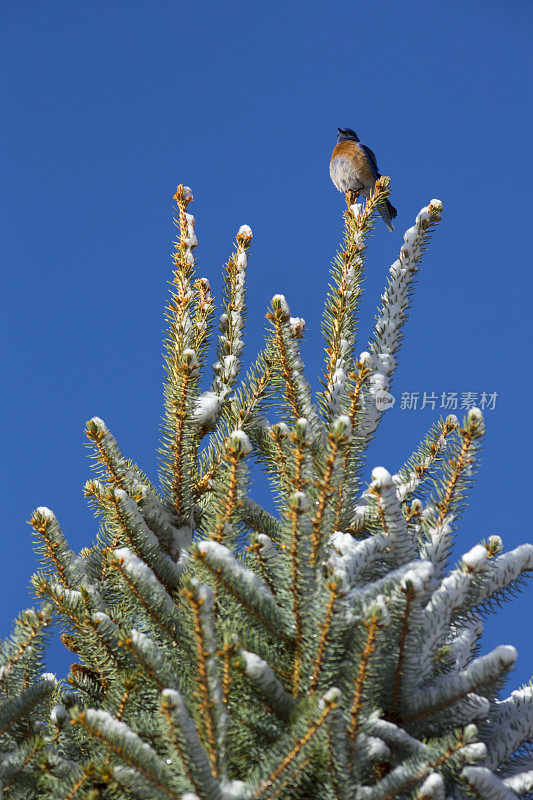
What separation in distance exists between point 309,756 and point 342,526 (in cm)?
80

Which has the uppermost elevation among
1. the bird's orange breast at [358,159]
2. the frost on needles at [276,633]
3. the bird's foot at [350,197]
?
the bird's orange breast at [358,159]

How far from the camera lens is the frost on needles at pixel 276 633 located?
1.40 meters

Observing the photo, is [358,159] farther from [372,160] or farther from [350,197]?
[350,197]

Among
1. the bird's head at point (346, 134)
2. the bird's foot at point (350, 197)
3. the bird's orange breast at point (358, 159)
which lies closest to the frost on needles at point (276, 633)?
the bird's foot at point (350, 197)

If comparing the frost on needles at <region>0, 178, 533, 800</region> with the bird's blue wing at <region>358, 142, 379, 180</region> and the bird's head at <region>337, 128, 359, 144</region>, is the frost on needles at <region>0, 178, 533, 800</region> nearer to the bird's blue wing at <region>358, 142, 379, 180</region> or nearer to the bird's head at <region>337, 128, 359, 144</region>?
the bird's blue wing at <region>358, 142, 379, 180</region>

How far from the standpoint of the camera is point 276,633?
5.47ft

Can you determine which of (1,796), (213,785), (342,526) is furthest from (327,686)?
(1,796)

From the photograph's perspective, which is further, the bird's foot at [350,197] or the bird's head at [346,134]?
the bird's head at [346,134]

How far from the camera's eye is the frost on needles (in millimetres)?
1398

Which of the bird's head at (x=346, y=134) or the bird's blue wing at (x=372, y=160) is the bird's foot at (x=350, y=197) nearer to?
the bird's blue wing at (x=372, y=160)

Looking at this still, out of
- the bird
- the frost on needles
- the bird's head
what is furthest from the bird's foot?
the bird's head

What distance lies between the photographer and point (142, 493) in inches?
83.3

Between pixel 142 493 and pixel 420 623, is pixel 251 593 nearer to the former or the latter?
pixel 420 623

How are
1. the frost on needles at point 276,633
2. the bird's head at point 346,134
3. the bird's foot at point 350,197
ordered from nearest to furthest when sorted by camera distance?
the frost on needles at point 276,633 < the bird's foot at point 350,197 < the bird's head at point 346,134
